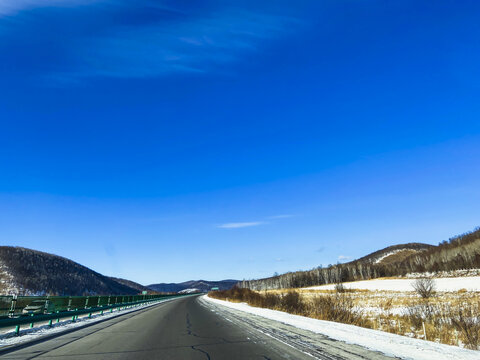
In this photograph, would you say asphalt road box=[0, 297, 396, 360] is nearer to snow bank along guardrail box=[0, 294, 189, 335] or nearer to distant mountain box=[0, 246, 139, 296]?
snow bank along guardrail box=[0, 294, 189, 335]

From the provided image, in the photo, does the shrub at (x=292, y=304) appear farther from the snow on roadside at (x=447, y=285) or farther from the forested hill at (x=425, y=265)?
the forested hill at (x=425, y=265)

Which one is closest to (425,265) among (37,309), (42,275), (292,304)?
(292,304)

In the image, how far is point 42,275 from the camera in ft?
472

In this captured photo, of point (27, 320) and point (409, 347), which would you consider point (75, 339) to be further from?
point (409, 347)

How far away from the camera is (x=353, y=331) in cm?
1269

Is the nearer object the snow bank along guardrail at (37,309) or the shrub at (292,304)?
the snow bank along guardrail at (37,309)

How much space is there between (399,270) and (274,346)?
6923 inches

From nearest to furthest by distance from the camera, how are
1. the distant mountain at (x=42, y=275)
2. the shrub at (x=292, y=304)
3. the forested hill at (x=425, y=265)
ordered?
the shrub at (x=292, y=304) → the forested hill at (x=425, y=265) → the distant mountain at (x=42, y=275)

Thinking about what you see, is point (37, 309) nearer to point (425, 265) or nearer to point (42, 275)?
point (42, 275)

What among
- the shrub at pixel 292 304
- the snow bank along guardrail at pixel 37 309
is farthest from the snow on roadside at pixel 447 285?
the snow bank along guardrail at pixel 37 309

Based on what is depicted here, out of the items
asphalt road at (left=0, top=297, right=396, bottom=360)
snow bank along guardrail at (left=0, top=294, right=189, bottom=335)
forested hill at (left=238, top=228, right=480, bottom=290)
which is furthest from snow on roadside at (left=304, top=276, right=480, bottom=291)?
forested hill at (left=238, top=228, right=480, bottom=290)

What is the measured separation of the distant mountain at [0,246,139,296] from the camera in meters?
125

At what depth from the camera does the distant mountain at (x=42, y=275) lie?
124756 millimetres

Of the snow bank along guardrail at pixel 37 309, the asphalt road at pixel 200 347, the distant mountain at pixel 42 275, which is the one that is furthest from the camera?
the distant mountain at pixel 42 275
